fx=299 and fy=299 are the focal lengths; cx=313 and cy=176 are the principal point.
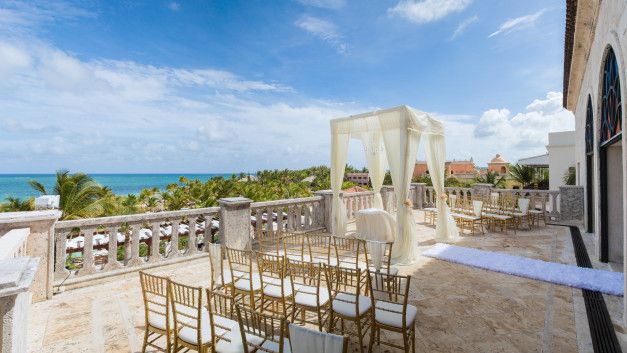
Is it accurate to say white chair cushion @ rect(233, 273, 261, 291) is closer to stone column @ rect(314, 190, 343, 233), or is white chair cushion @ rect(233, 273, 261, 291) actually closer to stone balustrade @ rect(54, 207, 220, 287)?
stone balustrade @ rect(54, 207, 220, 287)

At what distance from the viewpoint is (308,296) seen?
3229 mm

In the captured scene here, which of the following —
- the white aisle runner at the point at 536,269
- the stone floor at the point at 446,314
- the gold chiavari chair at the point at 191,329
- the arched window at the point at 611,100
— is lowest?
the stone floor at the point at 446,314

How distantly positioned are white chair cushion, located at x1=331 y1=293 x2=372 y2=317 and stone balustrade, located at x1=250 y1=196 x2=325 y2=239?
10.9 ft

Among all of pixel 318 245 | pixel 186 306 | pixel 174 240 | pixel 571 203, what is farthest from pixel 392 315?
pixel 571 203

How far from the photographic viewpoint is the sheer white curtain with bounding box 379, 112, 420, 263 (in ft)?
19.3

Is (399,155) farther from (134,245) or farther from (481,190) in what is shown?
(481,190)

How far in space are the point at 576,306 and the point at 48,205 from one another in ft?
24.3

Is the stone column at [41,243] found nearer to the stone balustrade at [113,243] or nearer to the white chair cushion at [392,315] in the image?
the stone balustrade at [113,243]

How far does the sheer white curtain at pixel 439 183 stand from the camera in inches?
290

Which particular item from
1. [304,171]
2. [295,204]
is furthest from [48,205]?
[304,171]

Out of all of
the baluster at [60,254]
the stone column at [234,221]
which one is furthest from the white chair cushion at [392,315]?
the baluster at [60,254]

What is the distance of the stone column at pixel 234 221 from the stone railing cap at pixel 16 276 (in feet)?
13.4

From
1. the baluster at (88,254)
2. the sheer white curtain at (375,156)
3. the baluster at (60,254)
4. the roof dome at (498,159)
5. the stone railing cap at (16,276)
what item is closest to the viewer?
the stone railing cap at (16,276)

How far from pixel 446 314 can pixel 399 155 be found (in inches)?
128
